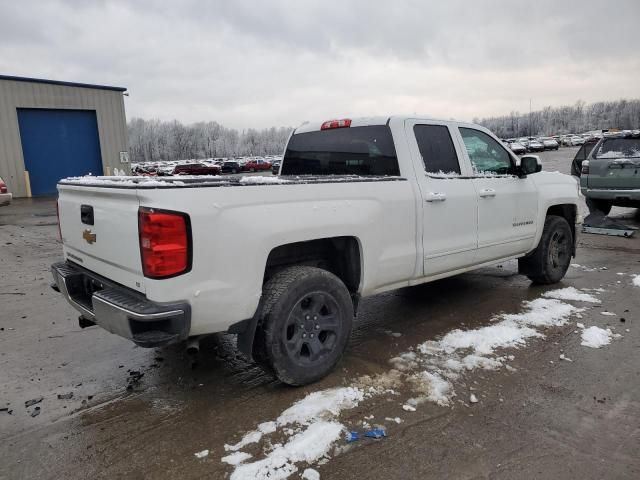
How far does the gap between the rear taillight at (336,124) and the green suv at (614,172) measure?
7474 millimetres

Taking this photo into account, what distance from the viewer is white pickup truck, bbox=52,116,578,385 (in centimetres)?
275

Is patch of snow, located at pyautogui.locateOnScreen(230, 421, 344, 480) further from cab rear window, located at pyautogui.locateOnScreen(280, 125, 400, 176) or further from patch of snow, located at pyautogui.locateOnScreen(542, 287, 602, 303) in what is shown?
patch of snow, located at pyautogui.locateOnScreen(542, 287, 602, 303)

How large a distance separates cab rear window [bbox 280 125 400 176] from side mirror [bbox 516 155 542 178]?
1.75 meters

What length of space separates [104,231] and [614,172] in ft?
32.2

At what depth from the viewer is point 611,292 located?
218 inches

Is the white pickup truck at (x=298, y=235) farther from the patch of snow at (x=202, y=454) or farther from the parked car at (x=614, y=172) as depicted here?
the parked car at (x=614, y=172)

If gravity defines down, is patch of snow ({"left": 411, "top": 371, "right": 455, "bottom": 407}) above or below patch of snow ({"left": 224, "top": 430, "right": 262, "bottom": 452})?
below

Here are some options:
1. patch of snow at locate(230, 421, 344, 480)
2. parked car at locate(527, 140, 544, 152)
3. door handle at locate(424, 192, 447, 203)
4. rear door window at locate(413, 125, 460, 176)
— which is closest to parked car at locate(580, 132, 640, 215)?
rear door window at locate(413, 125, 460, 176)

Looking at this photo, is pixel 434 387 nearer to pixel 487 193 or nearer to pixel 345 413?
pixel 345 413

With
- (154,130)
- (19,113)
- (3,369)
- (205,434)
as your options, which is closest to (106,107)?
(19,113)

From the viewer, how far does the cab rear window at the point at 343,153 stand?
13.7 feet

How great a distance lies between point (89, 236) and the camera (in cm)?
332

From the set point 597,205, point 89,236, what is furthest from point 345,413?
point 597,205

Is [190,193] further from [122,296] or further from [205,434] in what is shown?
[205,434]
